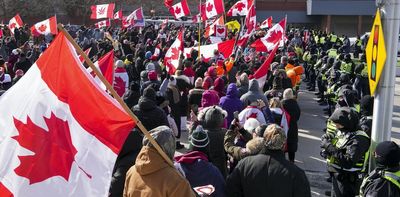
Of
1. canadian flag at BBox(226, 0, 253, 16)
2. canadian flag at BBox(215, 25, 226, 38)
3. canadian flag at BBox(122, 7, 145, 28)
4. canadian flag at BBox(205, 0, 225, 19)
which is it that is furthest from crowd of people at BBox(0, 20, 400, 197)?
canadian flag at BBox(122, 7, 145, 28)

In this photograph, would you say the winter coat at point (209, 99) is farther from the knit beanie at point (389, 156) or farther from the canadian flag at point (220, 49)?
the canadian flag at point (220, 49)

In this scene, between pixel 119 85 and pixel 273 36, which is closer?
pixel 119 85

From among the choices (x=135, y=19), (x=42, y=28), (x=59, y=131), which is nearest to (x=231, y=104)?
(x=59, y=131)

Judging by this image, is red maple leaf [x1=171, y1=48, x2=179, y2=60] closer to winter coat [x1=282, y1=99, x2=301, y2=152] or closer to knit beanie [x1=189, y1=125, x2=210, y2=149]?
winter coat [x1=282, y1=99, x2=301, y2=152]

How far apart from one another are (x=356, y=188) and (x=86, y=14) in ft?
168

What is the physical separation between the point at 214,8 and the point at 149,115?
34.3 feet

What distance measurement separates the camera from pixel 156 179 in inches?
141

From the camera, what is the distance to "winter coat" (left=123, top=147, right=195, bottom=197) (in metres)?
3.54

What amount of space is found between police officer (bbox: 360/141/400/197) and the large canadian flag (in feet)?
6.96

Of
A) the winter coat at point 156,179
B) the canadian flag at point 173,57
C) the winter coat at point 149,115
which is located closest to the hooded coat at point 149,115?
the winter coat at point 149,115

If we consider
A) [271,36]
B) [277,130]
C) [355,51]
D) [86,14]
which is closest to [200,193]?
[277,130]

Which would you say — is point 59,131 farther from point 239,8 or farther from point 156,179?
point 239,8

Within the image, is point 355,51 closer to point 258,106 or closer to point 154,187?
point 258,106

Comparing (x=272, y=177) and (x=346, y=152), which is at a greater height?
(x=272, y=177)
